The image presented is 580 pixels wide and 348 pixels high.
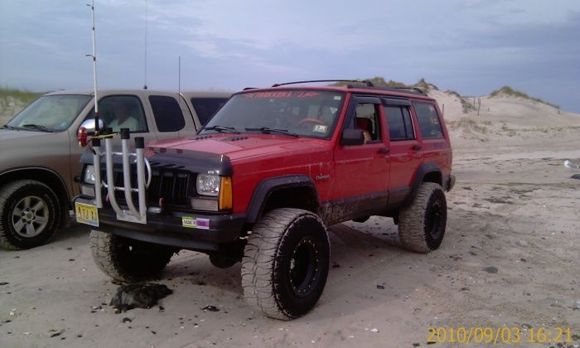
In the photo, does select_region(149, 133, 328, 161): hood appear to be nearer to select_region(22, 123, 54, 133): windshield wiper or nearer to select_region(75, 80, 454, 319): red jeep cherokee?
select_region(75, 80, 454, 319): red jeep cherokee

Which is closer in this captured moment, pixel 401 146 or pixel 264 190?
pixel 264 190

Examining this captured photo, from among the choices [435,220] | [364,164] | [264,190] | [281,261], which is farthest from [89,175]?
[435,220]

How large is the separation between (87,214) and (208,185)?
Answer: 1219mm

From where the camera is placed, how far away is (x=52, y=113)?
6.80 m

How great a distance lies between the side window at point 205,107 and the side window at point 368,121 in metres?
3.02

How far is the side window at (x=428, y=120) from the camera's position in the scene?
6.39 meters

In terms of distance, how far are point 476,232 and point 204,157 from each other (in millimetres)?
4879

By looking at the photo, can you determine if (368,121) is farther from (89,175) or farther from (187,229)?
(89,175)

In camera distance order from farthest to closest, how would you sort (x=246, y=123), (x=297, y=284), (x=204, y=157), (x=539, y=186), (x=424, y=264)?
(x=539, y=186) → (x=424, y=264) → (x=246, y=123) → (x=297, y=284) → (x=204, y=157)

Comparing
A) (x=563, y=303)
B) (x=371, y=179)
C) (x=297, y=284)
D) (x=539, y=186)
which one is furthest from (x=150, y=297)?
(x=539, y=186)

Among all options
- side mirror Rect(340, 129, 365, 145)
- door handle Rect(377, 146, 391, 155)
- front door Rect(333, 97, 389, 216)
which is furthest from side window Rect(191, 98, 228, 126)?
side mirror Rect(340, 129, 365, 145)

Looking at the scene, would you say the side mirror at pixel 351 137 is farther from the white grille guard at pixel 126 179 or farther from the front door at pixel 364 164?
the white grille guard at pixel 126 179

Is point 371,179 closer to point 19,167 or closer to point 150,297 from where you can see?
point 150,297

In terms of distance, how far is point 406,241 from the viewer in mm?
6137
